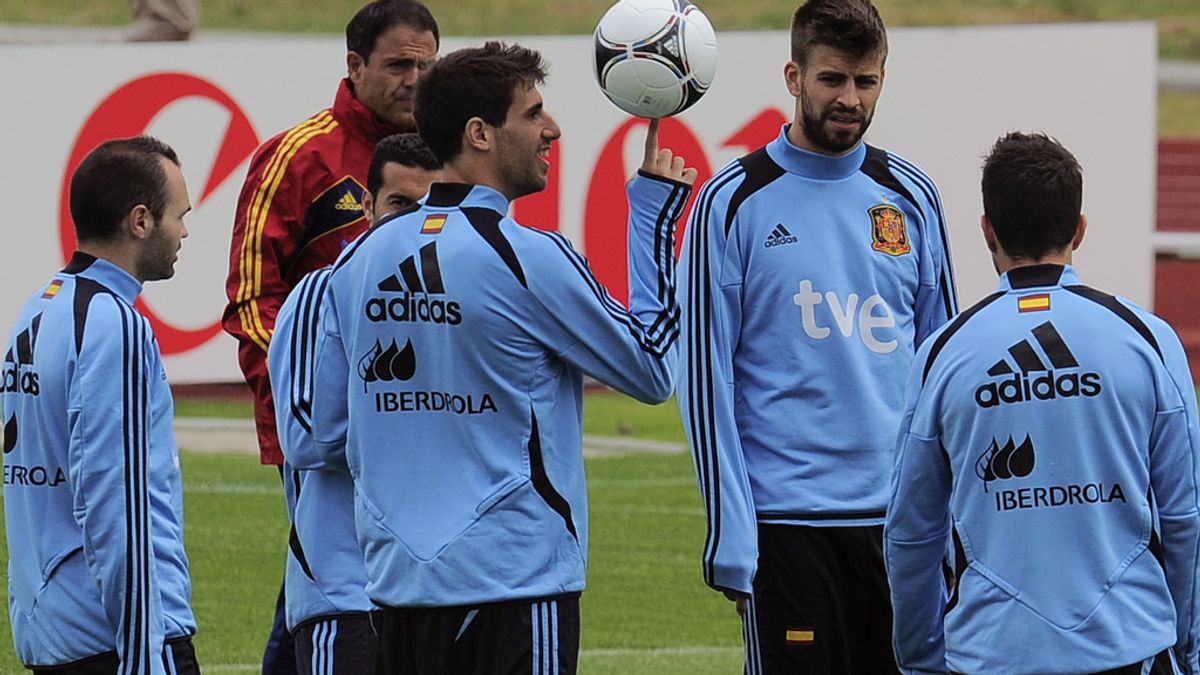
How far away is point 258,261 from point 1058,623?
265 cm

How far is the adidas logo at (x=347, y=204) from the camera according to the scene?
19.4ft

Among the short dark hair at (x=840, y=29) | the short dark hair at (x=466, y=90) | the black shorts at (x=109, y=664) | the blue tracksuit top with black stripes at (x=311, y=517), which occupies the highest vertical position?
the short dark hair at (x=840, y=29)

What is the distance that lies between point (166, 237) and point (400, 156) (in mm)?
682

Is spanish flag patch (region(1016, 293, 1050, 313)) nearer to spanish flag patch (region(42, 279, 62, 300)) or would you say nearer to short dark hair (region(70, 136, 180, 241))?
short dark hair (region(70, 136, 180, 241))

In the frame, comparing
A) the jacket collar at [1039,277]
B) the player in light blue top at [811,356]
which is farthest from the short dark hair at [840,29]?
the jacket collar at [1039,277]

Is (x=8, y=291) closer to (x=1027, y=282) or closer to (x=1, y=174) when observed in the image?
(x=1, y=174)

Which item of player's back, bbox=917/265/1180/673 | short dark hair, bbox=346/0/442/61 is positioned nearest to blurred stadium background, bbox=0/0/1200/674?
short dark hair, bbox=346/0/442/61

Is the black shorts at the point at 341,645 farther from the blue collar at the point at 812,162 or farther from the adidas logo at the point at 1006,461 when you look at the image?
the adidas logo at the point at 1006,461

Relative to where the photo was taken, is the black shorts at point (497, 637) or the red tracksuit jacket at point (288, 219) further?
the red tracksuit jacket at point (288, 219)

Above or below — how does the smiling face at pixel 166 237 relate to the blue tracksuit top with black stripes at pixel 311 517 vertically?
above

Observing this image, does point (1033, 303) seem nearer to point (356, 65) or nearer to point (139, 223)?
point (139, 223)

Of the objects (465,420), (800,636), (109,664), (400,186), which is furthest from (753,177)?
(109,664)

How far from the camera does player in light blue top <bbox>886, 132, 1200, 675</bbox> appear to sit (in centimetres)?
414

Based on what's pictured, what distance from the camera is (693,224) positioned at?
504 cm
